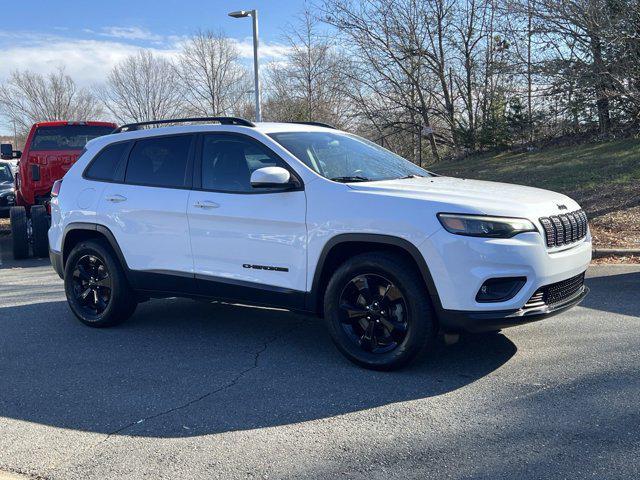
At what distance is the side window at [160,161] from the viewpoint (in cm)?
563

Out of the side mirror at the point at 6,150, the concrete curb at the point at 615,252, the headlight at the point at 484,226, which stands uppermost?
the side mirror at the point at 6,150

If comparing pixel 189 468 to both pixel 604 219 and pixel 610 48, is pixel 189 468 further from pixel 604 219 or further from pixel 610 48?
pixel 610 48

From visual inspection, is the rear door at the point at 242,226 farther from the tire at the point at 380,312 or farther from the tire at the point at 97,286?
the tire at the point at 97,286

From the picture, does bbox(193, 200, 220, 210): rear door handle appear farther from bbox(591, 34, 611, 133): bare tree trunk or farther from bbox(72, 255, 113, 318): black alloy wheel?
bbox(591, 34, 611, 133): bare tree trunk

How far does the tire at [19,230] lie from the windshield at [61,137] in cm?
128

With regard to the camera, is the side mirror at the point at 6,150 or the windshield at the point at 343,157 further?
the side mirror at the point at 6,150

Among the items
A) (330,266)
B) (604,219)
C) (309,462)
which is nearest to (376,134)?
(604,219)

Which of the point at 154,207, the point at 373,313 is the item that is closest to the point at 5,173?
the point at 154,207

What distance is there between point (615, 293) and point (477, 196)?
327cm

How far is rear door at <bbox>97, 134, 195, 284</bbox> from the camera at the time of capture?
5500mm

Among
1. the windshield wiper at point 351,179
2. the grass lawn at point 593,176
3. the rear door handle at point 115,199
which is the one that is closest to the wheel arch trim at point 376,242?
the windshield wiper at point 351,179

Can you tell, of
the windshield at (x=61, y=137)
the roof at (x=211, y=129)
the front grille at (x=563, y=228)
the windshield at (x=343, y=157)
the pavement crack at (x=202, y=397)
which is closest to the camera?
the pavement crack at (x=202, y=397)

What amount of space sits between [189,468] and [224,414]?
0.69 meters

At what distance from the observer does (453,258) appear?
13.8 ft
